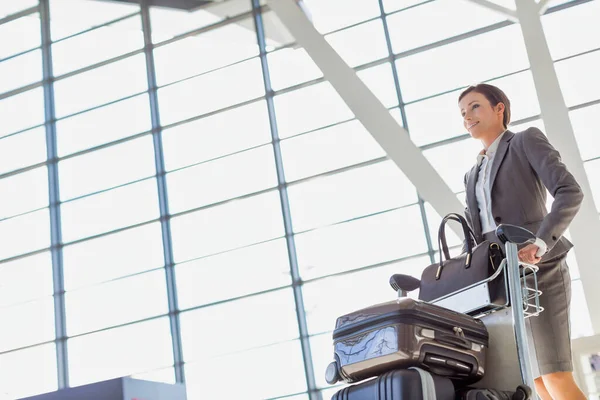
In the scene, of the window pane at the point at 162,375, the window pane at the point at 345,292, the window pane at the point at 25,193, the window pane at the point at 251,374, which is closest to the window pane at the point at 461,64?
the window pane at the point at 345,292

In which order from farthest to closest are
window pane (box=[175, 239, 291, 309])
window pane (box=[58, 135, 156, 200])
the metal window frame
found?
window pane (box=[58, 135, 156, 200]), window pane (box=[175, 239, 291, 309]), the metal window frame

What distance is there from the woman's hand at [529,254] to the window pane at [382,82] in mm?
7108

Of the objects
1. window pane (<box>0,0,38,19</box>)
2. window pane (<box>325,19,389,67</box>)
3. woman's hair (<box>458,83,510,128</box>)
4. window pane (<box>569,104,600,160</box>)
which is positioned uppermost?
window pane (<box>0,0,38,19</box>)

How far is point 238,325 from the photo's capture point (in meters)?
10.0

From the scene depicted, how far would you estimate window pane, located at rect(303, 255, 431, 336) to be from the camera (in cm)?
931

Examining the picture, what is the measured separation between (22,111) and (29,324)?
3306 mm

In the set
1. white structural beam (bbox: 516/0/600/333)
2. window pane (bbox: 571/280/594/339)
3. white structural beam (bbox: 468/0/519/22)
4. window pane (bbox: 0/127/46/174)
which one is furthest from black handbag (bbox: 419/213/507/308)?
window pane (bbox: 0/127/46/174)

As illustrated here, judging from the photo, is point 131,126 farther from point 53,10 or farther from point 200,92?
point 53,10

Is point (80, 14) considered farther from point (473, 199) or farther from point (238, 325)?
point (473, 199)

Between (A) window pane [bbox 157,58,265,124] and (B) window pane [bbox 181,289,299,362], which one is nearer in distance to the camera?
(B) window pane [bbox 181,289,299,362]

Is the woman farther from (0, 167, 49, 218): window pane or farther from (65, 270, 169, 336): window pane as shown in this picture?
(0, 167, 49, 218): window pane

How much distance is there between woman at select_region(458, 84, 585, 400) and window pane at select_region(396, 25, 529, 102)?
6.38m

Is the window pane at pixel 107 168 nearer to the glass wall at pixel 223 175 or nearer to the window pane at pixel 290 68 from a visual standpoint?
the glass wall at pixel 223 175

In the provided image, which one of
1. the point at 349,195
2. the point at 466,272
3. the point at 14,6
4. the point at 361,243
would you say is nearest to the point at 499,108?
the point at 466,272
